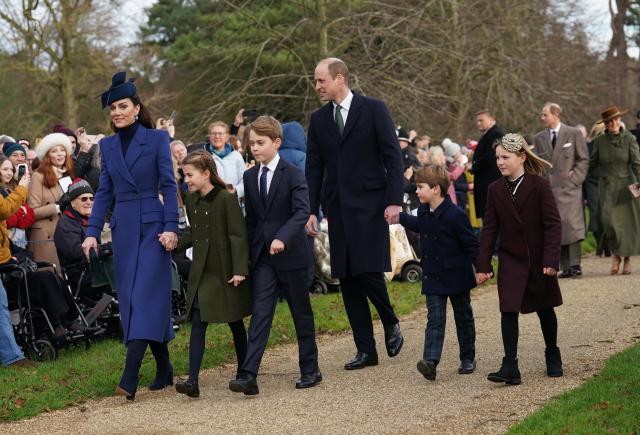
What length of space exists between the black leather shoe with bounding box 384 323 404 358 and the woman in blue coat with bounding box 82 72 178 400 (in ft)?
5.68

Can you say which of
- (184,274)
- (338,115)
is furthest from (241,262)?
(184,274)

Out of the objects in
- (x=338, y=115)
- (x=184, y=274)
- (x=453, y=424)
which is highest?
(x=338, y=115)

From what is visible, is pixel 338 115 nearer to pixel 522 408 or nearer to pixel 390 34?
pixel 522 408

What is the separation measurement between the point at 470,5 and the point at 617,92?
12696mm

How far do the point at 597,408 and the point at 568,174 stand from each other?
8079mm

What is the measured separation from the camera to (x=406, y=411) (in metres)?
7.14

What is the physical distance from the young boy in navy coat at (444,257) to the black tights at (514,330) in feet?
1.67

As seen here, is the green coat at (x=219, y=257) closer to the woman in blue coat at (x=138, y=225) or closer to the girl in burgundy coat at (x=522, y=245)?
the woman in blue coat at (x=138, y=225)

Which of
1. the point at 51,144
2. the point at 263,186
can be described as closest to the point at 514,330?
the point at 263,186

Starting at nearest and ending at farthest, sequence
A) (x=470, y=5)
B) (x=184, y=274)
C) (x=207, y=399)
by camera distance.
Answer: (x=207, y=399) < (x=184, y=274) < (x=470, y=5)

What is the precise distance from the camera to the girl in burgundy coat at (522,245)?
792 cm

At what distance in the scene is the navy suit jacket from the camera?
8102 millimetres

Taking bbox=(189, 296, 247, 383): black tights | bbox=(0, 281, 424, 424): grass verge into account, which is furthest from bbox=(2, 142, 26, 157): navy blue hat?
bbox=(189, 296, 247, 383): black tights

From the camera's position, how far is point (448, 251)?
330 inches
